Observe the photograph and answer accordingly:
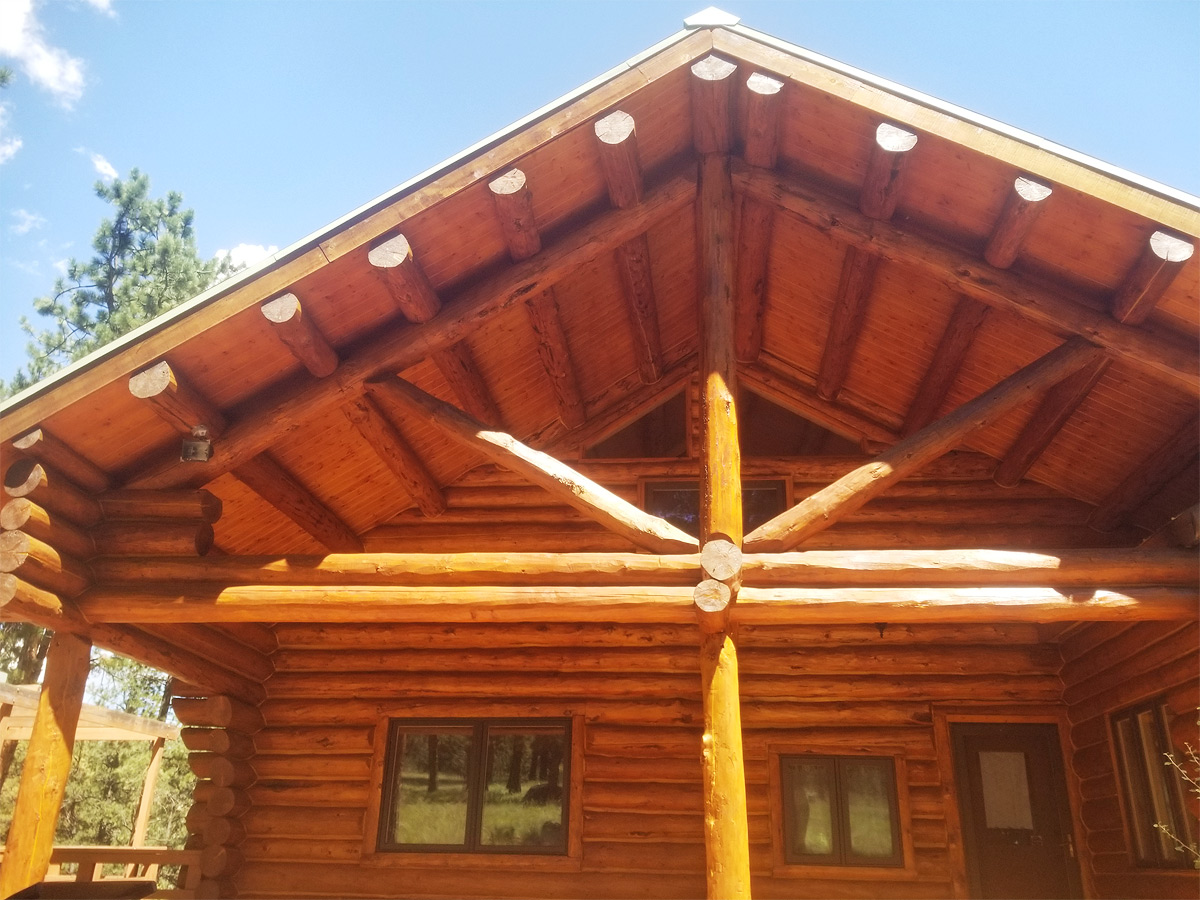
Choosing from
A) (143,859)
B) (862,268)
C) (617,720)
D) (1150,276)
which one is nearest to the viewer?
(1150,276)

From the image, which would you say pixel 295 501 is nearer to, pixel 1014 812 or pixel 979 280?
pixel 979 280

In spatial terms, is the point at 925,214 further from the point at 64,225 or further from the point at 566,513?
the point at 64,225

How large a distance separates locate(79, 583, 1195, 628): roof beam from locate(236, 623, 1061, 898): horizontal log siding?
2.59 meters

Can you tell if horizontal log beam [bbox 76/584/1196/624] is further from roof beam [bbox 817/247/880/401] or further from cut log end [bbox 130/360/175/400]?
roof beam [bbox 817/247/880/401]

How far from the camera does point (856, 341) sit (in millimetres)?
8898

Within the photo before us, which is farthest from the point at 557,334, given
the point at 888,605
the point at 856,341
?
the point at 888,605

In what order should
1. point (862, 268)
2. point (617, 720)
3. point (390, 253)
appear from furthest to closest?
point (617, 720) → point (862, 268) → point (390, 253)

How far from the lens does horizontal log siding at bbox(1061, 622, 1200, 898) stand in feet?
22.5

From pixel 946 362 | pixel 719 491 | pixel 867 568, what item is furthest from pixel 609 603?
pixel 946 362

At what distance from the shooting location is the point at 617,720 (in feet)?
28.8

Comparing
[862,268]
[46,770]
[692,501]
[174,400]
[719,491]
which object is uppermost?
[862,268]

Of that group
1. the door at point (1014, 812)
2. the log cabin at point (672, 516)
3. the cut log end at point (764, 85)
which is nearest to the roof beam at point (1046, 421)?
the log cabin at point (672, 516)

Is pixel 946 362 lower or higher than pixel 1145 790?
higher

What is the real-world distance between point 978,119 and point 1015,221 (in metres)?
0.77
